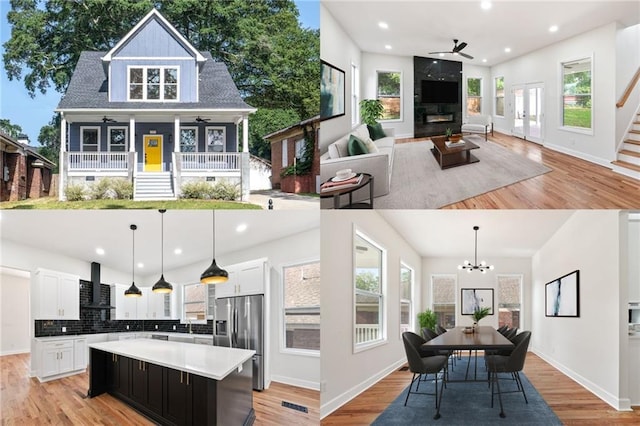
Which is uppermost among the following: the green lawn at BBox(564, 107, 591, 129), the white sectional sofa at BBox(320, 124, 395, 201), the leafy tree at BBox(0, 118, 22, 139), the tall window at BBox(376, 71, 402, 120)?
the green lawn at BBox(564, 107, 591, 129)

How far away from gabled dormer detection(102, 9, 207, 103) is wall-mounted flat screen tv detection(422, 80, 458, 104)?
8.62 feet

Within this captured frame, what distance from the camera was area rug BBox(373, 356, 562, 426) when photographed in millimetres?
4844

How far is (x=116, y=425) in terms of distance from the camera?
16.3 ft

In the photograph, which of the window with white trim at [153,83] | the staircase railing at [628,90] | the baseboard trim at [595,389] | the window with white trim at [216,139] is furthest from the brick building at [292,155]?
the staircase railing at [628,90]

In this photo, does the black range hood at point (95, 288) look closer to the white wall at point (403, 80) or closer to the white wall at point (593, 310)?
the white wall at point (403, 80)

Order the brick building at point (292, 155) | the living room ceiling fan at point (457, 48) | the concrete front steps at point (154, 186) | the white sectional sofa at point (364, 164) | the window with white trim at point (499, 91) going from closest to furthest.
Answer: the white sectional sofa at point (364, 164), the brick building at point (292, 155), the concrete front steps at point (154, 186), the living room ceiling fan at point (457, 48), the window with white trim at point (499, 91)

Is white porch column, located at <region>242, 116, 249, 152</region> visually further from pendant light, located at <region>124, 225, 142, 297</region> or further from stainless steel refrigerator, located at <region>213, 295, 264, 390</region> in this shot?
stainless steel refrigerator, located at <region>213, 295, 264, 390</region>

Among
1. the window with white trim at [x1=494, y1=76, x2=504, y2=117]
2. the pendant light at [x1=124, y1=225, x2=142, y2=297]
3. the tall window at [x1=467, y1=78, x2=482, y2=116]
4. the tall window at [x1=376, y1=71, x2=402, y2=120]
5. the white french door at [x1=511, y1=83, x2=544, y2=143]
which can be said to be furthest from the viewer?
the white french door at [x1=511, y1=83, x2=544, y2=143]

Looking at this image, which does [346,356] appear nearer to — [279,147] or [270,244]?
[270,244]

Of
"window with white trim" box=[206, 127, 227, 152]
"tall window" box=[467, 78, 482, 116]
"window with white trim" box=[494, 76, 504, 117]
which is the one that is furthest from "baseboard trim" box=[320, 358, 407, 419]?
"window with white trim" box=[494, 76, 504, 117]

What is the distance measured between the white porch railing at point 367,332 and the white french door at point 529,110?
393 cm

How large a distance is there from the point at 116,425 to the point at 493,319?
30.7 feet

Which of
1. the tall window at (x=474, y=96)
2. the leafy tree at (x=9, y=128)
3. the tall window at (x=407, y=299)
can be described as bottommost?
the tall window at (x=407, y=299)

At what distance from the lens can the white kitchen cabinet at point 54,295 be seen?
5.55 meters
